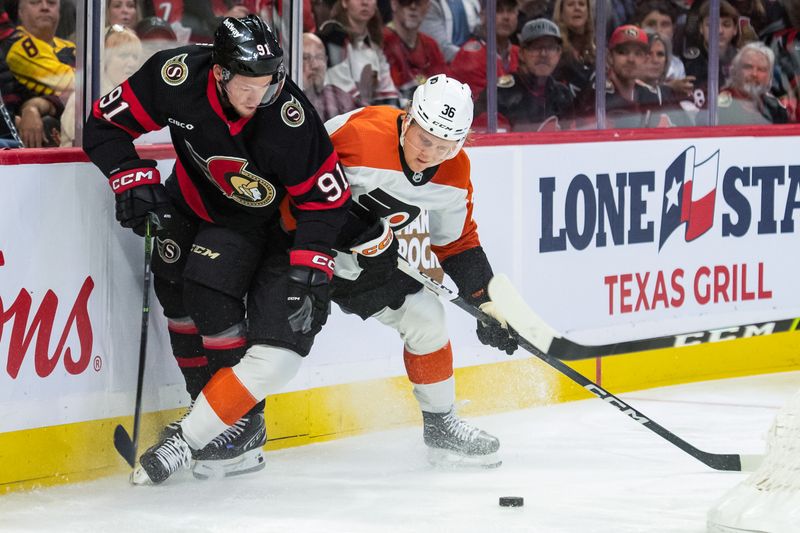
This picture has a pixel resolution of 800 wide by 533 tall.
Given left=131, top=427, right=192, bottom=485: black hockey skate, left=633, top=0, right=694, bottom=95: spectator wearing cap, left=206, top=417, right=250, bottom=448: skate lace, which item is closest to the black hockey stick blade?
left=131, top=427, right=192, bottom=485: black hockey skate

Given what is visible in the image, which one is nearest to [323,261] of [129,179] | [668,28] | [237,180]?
[237,180]

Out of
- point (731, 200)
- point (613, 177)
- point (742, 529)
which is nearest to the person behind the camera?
point (742, 529)

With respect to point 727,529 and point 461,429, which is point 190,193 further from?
point 727,529

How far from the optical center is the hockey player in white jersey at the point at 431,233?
3.53 meters

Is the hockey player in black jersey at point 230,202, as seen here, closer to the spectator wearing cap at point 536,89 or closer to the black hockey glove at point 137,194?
the black hockey glove at point 137,194

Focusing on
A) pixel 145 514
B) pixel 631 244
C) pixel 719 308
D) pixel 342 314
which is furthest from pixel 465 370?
pixel 145 514

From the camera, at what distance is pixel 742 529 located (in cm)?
307

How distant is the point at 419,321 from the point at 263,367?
0.57 meters

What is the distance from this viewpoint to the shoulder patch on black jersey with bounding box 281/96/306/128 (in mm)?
3342

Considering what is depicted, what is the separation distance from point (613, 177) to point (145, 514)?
2.36 metres

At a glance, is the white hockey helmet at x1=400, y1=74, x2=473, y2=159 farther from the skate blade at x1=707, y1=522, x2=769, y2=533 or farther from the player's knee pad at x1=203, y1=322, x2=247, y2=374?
the skate blade at x1=707, y1=522, x2=769, y2=533

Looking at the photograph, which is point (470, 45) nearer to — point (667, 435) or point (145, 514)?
point (667, 435)

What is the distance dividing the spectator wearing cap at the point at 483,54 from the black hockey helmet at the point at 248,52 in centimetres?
158

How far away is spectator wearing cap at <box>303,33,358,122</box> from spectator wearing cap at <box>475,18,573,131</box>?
64 centimetres
